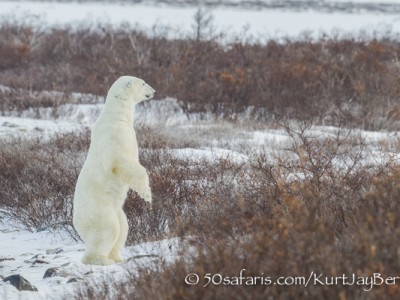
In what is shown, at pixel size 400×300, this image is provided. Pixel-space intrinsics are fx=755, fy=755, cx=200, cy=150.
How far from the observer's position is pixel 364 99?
1277 centimetres

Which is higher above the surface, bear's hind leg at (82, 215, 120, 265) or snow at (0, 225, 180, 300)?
bear's hind leg at (82, 215, 120, 265)

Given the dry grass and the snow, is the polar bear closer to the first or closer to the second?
the snow

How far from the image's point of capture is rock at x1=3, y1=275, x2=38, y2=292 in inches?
174

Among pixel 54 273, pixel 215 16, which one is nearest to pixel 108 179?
pixel 54 273

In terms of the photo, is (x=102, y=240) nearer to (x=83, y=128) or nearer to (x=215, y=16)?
(x=83, y=128)

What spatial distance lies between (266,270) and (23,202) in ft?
13.3

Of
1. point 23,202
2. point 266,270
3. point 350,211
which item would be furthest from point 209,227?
point 23,202

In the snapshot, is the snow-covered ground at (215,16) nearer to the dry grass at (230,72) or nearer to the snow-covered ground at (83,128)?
the dry grass at (230,72)

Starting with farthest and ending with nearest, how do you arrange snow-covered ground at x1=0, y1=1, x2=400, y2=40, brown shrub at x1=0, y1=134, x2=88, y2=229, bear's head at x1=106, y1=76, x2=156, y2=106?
snow-covered ground at x1=0, y1=1, x2=400, y2=40, brown shrub at x1=0, y1=134, x2=88, y2=229, bear's head at x1=106, y1=76, x2=156, y2=106

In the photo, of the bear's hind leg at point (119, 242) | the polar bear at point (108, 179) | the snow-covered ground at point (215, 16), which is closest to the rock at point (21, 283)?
the polar bear at point (108, 179)

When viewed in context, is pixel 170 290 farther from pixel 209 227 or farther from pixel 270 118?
pixel 270 118

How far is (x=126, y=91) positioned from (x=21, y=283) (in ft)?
4.28

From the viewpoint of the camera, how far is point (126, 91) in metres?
4.62

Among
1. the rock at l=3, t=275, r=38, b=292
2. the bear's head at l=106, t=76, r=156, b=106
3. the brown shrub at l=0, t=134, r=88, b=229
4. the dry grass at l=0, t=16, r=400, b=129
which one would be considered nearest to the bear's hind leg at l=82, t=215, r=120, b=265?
the rock at l=3, t=275, r=38, b=292
